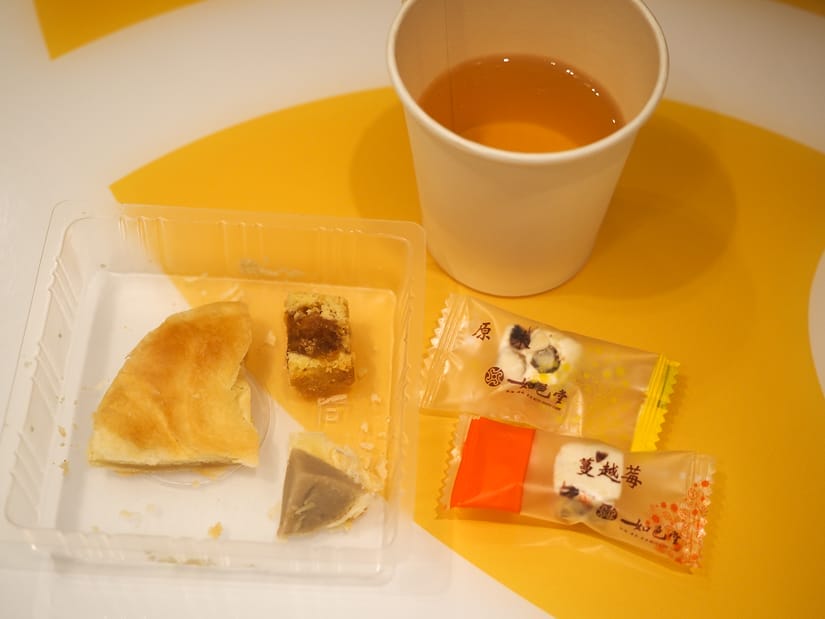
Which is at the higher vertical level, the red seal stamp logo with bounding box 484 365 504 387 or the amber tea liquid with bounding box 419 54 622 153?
the amber tea liquid with bounding box 419 54 622 153

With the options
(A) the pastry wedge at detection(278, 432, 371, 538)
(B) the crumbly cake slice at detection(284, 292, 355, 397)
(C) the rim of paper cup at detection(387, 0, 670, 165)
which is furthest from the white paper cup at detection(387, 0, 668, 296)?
(A) the pastry wedge at detection(278, 432, 371, 538)

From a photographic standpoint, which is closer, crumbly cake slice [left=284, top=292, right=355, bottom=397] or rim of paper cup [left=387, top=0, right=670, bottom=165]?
rim of paper cup [left=387, top=0, right=670, bottom=165]

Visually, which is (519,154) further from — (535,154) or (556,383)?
(556,383)

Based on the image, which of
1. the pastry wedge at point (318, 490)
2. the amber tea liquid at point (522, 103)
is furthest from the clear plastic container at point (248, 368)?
the amber tea liquid at point (522, 103)

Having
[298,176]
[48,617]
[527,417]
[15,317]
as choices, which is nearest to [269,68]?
[298,176]

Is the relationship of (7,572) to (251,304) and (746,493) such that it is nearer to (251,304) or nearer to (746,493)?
(251,304)

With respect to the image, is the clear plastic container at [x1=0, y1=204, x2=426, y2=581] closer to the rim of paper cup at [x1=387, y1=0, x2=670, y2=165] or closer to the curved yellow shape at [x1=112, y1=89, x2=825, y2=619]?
the curved yellow shape at [x1=112, y1=89, x2=825, y2=619]
